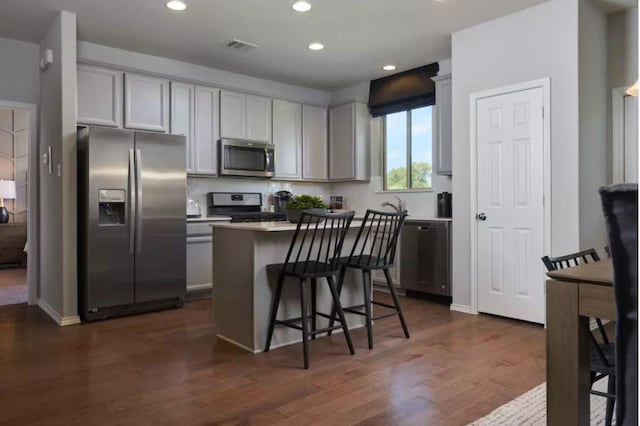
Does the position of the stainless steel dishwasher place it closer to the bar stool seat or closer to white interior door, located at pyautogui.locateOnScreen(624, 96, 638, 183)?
white interior door, located at pyautogui.locateOnScreen(624, 96, 638, 183)

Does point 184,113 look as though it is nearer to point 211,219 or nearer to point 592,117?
point 211,219

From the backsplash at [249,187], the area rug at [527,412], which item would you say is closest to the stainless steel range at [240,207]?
the backsplash at [249,187]

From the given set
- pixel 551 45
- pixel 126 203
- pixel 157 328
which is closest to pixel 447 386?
pixel 157 328

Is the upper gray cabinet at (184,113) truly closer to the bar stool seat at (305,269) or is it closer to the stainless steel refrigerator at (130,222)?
the stainless steel refrigerator at (130,222)

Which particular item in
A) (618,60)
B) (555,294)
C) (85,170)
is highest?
(618,60)

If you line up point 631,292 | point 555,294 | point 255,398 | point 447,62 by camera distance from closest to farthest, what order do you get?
point 631,292, point 555,294, point 255,398, point 447,62

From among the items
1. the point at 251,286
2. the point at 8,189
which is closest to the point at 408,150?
the point at 251,286

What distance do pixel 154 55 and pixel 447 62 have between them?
312 centimetres

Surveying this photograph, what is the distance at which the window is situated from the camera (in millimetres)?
5523

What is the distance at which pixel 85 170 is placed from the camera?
3982 mm

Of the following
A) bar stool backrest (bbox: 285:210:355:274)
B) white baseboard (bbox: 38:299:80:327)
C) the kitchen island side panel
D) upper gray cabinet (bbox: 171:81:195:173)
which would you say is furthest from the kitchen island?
upper gray cabinet (bbox: 171:81:195:173)

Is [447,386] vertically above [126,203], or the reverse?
[126,203]

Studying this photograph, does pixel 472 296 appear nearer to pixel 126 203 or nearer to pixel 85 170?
pixel 126 203

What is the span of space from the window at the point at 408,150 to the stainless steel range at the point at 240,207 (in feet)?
5.01
